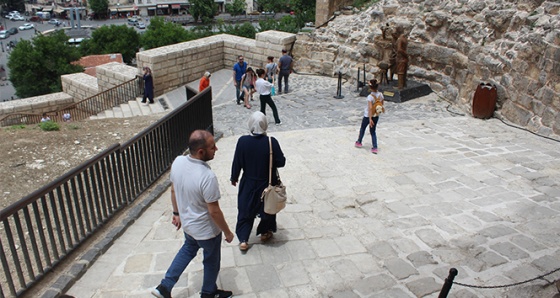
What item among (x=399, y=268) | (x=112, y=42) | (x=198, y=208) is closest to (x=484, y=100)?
(x=399, y=268)

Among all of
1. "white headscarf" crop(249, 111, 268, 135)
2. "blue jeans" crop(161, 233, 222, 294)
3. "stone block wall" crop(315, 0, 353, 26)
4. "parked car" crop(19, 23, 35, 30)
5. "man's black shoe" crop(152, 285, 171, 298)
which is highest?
"stone block wall" crop(315, 0, 353, 26)

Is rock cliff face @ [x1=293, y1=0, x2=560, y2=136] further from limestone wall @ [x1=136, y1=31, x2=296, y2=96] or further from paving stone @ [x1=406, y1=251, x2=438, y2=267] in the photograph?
paving stone @ [x1=406, y1=251, x2=438, y2=267]

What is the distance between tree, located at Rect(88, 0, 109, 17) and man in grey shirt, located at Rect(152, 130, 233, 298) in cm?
8951

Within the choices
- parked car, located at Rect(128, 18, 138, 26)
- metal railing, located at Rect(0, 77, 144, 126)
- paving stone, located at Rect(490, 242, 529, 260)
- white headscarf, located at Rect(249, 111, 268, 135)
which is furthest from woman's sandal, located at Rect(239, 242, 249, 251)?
parked car, located at Rect(128, 18, 138, 26)

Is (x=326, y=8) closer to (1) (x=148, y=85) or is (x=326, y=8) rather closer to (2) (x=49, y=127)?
(1) (x=148, y=85)

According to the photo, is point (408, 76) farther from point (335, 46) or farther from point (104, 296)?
point (104, 296)

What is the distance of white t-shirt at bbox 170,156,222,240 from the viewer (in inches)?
134

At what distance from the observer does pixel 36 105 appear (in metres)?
18.7

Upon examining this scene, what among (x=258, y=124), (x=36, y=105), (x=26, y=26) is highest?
(x=258, y=124)

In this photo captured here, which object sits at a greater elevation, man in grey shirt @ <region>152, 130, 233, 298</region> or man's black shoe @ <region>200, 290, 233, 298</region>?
man in grey shirt @ <region>152, 130, 233, 298</region>

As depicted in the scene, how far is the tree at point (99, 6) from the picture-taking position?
270 feet

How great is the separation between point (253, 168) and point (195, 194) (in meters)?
1.08

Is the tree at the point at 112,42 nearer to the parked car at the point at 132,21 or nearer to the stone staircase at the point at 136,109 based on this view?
the stone staircase at the point at 136,109

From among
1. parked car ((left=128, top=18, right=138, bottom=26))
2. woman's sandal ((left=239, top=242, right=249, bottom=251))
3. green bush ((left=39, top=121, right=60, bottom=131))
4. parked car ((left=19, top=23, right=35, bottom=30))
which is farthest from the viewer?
parked car ((left=128, top=18, right=138, bottom=26))
